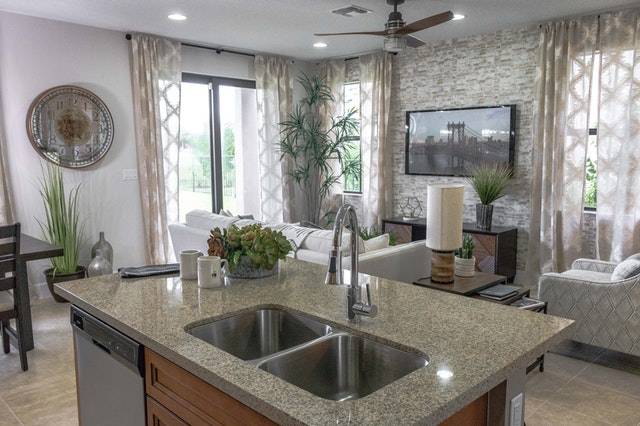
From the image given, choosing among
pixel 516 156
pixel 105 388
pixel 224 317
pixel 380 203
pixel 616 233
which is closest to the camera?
pixel 224 317

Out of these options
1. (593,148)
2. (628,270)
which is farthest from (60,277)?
(593,148)

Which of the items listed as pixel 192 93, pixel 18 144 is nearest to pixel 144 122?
pixel 192 93

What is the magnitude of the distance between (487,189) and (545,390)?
2611mm

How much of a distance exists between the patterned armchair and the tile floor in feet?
0.67

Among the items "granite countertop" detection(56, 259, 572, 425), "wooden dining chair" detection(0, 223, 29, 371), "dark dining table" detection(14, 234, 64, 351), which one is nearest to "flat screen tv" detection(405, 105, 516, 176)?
"granite countertop" detection(56, 259, 572, 425)

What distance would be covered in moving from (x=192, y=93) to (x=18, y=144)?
2.07 m

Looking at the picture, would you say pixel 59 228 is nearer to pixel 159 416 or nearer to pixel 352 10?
pixel 352 10

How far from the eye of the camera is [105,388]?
191cm

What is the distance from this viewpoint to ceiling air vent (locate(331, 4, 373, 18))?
14.9ft

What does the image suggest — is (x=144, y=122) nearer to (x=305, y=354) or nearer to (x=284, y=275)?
(x=284, y=275)

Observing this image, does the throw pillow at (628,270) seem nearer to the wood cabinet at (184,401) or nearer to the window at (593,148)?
the window at (593,148)

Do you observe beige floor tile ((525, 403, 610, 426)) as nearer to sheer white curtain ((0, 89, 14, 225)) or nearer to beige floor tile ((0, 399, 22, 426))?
beige floor tile ((0, 399, 22, 426))

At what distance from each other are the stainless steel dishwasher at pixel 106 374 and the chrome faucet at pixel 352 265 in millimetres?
685

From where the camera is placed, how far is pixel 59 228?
4.88 meters
